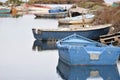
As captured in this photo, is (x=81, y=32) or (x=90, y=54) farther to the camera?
(x=81, y=32)

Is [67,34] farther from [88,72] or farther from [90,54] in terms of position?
[88,72]

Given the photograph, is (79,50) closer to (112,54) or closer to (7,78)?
(112,54)

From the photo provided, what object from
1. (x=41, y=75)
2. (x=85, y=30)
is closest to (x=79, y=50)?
(x=41, y=75)

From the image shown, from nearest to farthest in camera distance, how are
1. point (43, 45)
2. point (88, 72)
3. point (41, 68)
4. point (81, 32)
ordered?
point (88, 72)
point (41, 68)
point (43, 45)
point (81, 32)

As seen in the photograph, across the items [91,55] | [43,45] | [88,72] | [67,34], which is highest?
[91,55]

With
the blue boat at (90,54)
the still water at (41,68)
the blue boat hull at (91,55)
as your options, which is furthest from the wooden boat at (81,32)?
the blue boat hull at (91,55)

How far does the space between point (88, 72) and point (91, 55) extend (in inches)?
33.9

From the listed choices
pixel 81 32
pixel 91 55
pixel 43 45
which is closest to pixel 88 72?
pixel 91 55

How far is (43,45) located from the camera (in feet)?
96.9

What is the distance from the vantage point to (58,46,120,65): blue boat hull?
19969mm

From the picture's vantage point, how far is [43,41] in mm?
31031

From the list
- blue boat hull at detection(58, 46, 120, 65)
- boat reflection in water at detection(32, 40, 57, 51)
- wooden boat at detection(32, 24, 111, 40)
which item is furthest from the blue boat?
wooden boat at detection(32, 24, 111, 40)

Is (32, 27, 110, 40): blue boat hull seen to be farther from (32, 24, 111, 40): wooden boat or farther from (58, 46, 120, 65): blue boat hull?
(58, 46, 120, 65): blue boat hull

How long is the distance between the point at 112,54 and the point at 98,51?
0.72m
